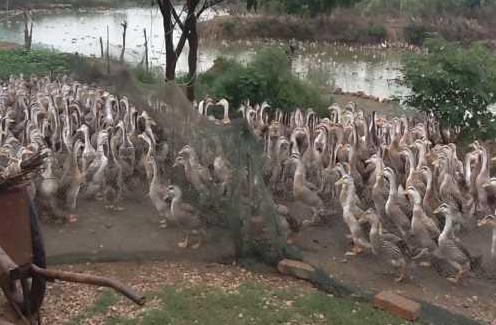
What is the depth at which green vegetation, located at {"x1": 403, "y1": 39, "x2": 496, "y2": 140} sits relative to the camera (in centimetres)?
1212

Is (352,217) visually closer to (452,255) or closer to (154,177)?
(452,255)

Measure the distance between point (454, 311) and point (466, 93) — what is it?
250 inches

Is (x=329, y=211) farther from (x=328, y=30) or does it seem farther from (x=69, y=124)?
(x=328, y=30)

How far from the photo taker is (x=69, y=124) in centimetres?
1091

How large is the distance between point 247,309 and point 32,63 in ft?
46.4

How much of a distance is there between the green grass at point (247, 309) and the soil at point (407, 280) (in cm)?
64

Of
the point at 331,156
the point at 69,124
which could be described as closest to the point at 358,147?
the point at 331,156

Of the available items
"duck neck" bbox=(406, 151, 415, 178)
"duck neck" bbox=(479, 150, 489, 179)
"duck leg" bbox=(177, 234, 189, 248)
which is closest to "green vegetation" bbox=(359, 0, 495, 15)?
"duck neck" bbox=(406, 151, 415, 178)

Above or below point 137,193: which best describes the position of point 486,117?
above

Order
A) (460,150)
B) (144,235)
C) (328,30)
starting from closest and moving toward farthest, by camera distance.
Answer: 1. (144,235)
2. (460,150)
3. (328,30)

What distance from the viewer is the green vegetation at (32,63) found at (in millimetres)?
16812

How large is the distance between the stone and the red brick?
77 cm

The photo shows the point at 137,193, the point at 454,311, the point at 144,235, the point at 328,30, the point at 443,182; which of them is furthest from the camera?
the point at 328,30

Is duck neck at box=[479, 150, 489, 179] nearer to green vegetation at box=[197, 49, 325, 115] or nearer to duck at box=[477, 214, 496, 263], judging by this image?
duck at box=[477, 214, 496, 263]
